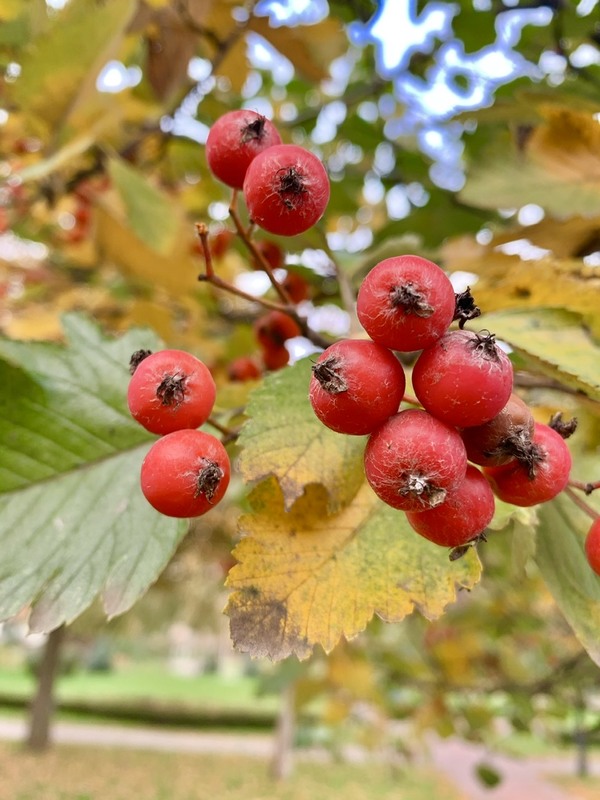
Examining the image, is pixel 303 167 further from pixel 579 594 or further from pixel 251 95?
pixel 251 95

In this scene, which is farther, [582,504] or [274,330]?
[274,330]

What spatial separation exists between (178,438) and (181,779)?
1239cm

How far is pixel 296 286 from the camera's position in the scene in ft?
4.73

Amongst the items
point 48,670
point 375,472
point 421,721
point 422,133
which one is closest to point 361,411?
point 375,472

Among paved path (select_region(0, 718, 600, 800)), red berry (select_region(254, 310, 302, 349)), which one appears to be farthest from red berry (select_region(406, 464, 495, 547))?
paved path (select_region(0, 718, 600, 800))

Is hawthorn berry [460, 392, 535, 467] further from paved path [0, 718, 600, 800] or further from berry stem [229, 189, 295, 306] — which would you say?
paved path [0, 718, 600, 800]

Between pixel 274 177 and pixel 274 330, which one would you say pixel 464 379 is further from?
pixel 274 330

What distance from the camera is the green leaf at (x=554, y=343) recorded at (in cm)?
75

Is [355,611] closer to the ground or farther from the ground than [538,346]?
closer to the ground

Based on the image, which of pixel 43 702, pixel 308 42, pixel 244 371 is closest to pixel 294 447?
pixel 244 371

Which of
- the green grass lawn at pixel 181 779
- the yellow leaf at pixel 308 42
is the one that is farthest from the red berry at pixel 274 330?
the green grass lawn at pixel 181 779

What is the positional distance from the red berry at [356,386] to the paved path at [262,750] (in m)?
13.6

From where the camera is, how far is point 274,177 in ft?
2.26

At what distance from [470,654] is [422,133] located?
3.25 meters
